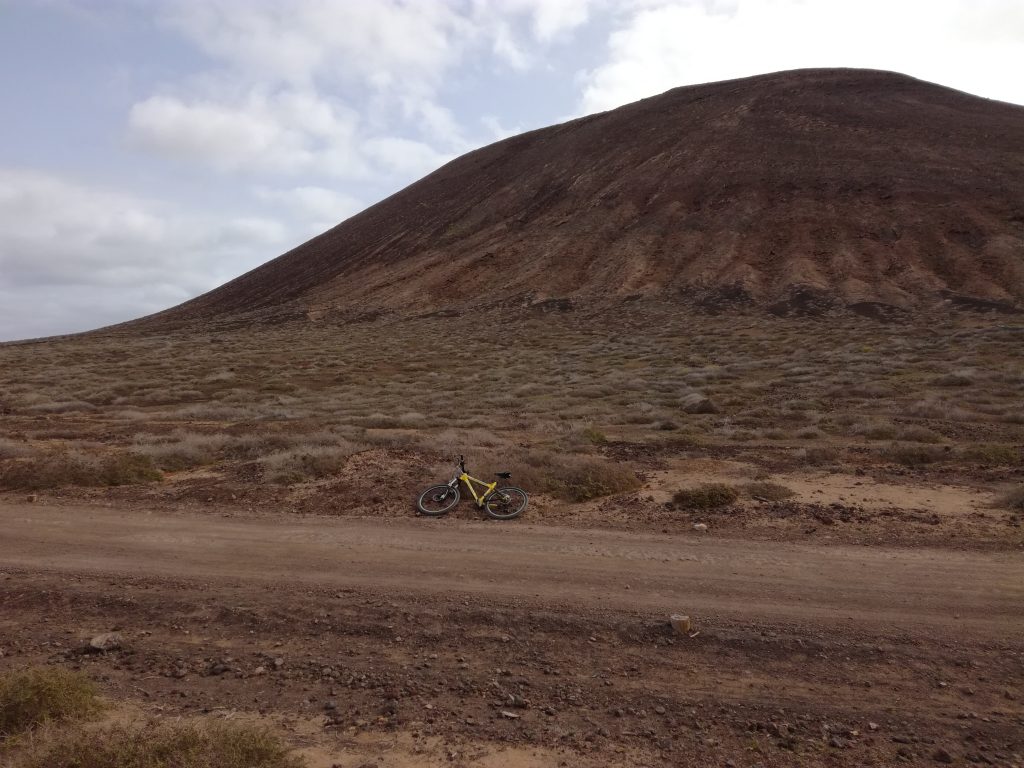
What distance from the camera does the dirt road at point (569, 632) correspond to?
4.82 m

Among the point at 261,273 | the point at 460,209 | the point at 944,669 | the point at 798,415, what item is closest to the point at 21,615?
the point at 944,669

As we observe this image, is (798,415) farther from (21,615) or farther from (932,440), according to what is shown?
(21,615)

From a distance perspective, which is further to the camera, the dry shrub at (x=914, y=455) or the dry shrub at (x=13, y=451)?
the dry shrub at (x=13, y=451)

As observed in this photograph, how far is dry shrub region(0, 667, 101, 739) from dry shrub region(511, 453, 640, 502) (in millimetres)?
7197

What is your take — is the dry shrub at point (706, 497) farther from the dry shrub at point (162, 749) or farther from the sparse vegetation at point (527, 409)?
the dry shrub at point (162, 749)

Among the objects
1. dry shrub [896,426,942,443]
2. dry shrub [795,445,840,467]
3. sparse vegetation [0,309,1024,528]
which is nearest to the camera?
sparse vegetation [0,309,1024,528]

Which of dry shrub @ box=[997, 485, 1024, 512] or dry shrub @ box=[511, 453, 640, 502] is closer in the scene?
dry shrub @ box=[997, 485, 1024, 512]

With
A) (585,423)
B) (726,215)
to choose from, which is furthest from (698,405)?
(726,215)

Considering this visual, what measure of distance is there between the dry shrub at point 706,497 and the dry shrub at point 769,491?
1.06 feet

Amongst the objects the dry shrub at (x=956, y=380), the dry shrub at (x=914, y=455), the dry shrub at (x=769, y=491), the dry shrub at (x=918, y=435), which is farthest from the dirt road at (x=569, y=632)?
the dry shrub at (x=956, y=380)

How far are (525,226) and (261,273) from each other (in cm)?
3834

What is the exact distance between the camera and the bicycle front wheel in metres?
10.1

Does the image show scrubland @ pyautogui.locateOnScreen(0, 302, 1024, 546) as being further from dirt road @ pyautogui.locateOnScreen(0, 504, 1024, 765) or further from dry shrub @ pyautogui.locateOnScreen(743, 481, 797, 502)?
dirt road @ pyautogui.locateOnScreen(0, 504, 1024, 765)

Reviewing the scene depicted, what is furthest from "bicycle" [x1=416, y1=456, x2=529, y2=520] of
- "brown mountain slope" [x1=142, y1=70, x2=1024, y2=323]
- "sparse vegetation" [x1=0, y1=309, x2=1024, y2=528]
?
"brown mountain slope" [x1=142, y1=70, x2=1024, y2=323]
